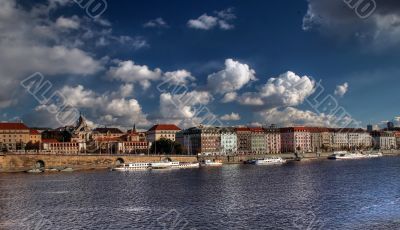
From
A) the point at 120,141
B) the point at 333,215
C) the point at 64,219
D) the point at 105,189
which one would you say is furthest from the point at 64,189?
the point at 120,141

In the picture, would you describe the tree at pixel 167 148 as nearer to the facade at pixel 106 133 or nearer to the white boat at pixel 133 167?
the white boat at pixel 133 167

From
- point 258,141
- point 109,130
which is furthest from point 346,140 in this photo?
point 109,130

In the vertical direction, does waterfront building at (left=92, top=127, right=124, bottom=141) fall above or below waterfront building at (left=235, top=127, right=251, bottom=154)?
above

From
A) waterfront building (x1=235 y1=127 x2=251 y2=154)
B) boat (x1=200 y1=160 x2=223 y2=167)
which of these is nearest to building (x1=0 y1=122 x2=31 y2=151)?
boat (x1=200 y1=160 x2=223 y2=167)

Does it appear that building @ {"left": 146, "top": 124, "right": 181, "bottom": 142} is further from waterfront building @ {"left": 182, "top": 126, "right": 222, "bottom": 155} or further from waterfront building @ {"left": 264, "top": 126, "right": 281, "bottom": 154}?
waterfront building @ {"left": 264, "top": 126, "right": 281, "bottom": 154}

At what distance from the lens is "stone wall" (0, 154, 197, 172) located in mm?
87938

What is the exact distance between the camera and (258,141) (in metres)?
158

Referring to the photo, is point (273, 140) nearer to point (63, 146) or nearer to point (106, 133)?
point (106, 133)

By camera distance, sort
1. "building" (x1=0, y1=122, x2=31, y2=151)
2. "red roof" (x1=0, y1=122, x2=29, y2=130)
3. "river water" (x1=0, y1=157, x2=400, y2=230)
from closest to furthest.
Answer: "river water" (x1=0, y1=157, x2=400, y2=230) → "building" (x1=0, y1=122, x2=31, y2=151) → "red roof" (x1=0, y1=122, x2=29, y2=130)

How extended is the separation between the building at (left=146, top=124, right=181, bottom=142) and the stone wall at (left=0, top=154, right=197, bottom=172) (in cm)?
4827

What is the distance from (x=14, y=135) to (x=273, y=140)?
82149 mm

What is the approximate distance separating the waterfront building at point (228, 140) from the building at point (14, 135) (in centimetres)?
5504

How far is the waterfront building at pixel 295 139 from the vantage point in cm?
16538

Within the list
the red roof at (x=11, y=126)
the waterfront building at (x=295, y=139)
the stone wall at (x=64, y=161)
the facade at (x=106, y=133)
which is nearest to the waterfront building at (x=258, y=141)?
the waterfront building at (x=295, y=139)
